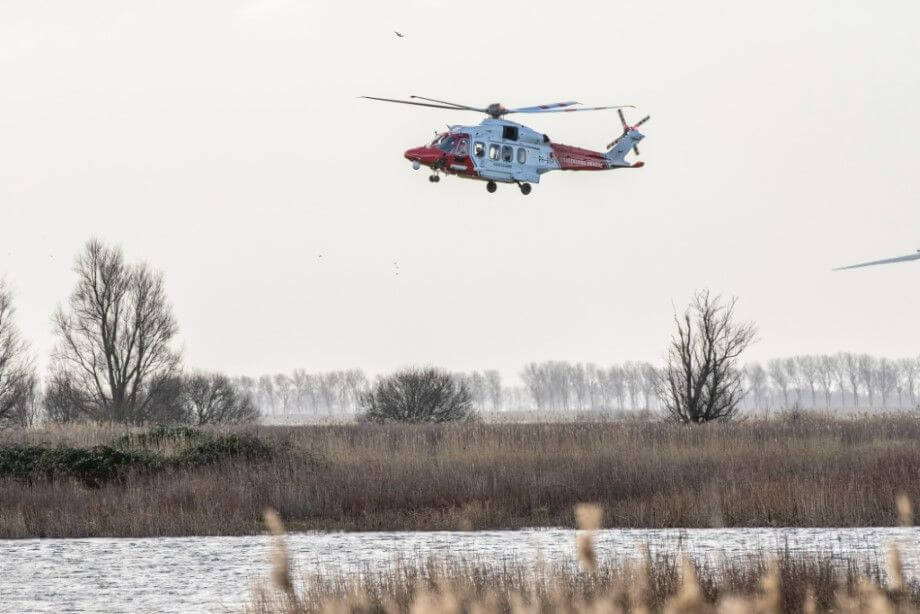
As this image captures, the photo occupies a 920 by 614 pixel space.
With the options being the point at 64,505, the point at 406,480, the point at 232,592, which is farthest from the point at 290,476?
the point at 232,592

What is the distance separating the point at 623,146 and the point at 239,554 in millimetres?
18347

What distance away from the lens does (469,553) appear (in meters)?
15.2

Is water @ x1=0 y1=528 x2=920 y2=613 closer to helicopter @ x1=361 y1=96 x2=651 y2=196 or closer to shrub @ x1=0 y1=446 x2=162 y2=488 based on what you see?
shrub @ x1=0 y1=446 x2=162 y2=488


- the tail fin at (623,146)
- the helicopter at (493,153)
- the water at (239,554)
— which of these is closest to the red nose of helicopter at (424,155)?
the helicopter at (493,153)

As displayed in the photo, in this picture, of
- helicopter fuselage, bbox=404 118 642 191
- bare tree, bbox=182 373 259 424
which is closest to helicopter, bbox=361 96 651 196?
helicopter fuselage, bbox=404 118 642 191

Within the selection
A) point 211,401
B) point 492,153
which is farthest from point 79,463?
point 211,401

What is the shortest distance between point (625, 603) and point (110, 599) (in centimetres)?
549

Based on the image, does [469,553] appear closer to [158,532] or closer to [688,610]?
[158,532]

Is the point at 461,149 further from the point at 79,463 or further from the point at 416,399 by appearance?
the point at 416,399

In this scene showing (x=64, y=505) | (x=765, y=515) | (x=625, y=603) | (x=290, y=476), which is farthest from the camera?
(x=290, y=476)

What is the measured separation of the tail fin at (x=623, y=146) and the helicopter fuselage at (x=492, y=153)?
3.15 m

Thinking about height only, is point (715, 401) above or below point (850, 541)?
above

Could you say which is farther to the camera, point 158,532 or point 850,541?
point 158,532

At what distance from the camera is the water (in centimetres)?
1295
